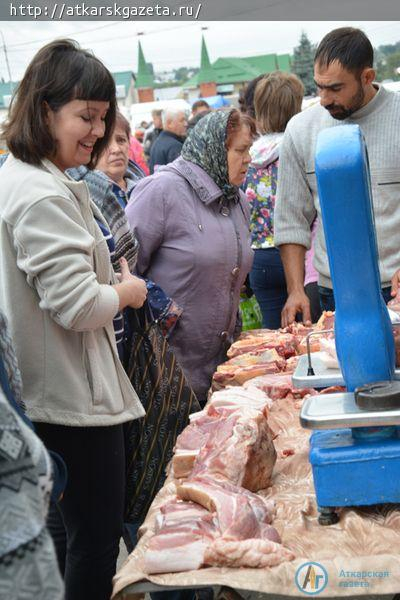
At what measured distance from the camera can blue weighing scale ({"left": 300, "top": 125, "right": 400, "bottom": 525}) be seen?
2102 mm

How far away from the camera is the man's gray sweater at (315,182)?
4.38m

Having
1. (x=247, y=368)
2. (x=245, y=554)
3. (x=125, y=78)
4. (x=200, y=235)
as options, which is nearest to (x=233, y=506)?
(x=245, y=554)

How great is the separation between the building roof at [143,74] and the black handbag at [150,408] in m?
60.1

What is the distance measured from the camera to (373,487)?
2.20 m

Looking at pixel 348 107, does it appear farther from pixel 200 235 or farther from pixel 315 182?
pixel 200 235

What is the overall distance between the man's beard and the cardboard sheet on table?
2.43m

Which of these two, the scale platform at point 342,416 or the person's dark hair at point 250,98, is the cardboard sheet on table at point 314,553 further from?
the person's dark hair at point 250,98

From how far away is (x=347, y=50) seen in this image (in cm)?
432

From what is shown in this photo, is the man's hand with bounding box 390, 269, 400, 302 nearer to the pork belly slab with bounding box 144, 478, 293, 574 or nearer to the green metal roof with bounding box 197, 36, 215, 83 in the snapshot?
the pork belly slab with bounding box 144, 478, 293, 574

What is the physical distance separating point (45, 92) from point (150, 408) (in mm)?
1464

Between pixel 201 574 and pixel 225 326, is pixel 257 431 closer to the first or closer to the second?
pixel 201 574

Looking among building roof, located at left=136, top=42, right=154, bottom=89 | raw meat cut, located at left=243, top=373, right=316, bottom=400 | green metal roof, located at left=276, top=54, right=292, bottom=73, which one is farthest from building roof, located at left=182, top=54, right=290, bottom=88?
raw meat cut, located at left=243, top=373, right=316, bottom=400

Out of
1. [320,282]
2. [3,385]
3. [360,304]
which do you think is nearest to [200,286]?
[320,282]

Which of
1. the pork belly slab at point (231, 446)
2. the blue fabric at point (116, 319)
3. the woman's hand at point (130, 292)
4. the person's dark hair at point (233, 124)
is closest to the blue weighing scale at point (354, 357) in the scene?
the pork belly slab at point (231, 446)
